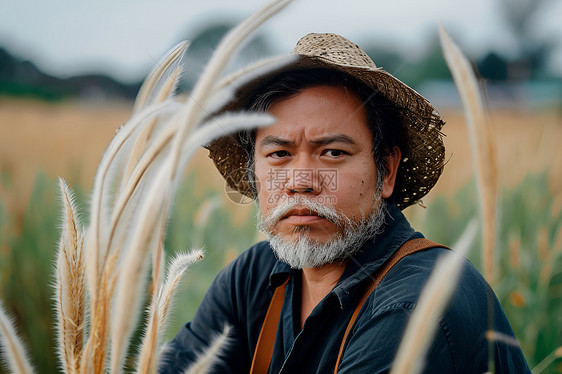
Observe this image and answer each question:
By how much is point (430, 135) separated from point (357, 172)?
30 cm

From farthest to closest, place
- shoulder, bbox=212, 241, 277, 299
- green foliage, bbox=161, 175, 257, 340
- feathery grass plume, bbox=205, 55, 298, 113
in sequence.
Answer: green foliage, bbox=161, 175, 257, 340, shoulder, bbox=212, 241, 277, 299, feathery grass plume, bbox=205, 55, 298, 113

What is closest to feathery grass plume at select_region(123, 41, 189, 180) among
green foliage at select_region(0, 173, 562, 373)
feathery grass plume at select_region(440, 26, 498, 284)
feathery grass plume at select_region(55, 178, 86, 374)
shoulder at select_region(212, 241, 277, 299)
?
feathery grass plume at select_region(55, 178, 86, 374)

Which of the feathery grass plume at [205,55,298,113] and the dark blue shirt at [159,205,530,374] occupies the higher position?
the feathery grass plume at [205,55,298,113]

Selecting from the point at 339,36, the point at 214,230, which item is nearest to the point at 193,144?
the point at 339,36

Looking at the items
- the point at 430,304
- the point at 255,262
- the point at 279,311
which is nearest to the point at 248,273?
the point at 255,262

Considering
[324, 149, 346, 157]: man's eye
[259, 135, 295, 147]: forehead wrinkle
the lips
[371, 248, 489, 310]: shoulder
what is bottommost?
[371, 248, 489, 310]: shoulder

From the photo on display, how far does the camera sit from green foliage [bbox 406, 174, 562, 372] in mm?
1880

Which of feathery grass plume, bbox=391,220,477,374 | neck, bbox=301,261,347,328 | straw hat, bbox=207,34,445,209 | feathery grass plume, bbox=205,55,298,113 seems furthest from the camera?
neck, bbox=301,261,347,328

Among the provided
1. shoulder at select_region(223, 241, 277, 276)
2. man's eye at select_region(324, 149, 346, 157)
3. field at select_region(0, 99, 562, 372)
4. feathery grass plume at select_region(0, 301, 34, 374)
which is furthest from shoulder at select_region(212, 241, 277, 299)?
feathery grass plume at select_region(0, 301, 34, 374)

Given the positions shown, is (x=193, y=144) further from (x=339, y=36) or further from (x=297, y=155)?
(x=339, y=36)

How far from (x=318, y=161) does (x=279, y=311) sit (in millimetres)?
513

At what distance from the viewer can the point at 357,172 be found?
1.37 meters

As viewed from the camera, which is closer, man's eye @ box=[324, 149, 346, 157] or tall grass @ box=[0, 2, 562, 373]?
tall grass @ box=[0, 2, 562, 373]

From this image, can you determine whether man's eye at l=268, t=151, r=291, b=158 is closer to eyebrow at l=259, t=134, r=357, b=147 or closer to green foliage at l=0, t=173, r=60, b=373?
eyebrow at l=259, t=134, r=357, b=147
